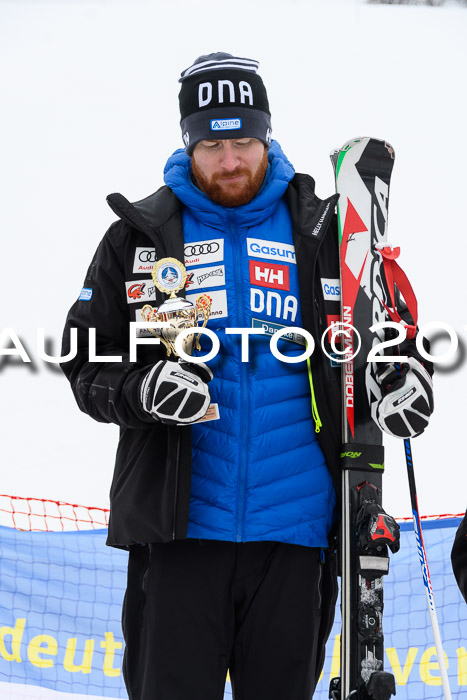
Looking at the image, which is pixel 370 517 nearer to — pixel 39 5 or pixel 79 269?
pixel 79 269

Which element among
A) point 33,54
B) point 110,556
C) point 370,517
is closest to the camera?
point 370,517

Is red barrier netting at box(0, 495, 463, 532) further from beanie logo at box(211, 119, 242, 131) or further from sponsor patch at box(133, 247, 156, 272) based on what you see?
beanie logo at box(211, 119, 242, 131)

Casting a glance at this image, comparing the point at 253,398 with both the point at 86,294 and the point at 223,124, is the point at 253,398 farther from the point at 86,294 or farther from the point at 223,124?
the point at 223,124

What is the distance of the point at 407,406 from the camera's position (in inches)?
65.2

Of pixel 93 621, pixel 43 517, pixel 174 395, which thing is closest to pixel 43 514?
pixel 43 517

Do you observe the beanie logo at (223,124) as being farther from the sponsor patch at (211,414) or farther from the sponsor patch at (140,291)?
the sponsor patch at (211,414)

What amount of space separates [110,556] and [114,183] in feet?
13.4

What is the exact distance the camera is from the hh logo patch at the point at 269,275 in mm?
1764

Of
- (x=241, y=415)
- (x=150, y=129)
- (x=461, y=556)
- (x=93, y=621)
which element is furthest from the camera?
(x=150, y=129)

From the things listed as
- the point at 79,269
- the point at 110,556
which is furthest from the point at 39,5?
the point at 110,556

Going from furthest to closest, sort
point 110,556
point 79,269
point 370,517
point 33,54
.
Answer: point 33,54
point 79,269
point 110,556
point 370,517

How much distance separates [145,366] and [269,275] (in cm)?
31

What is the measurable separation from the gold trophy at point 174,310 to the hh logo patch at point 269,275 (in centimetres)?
11

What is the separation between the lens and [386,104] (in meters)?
7.05
